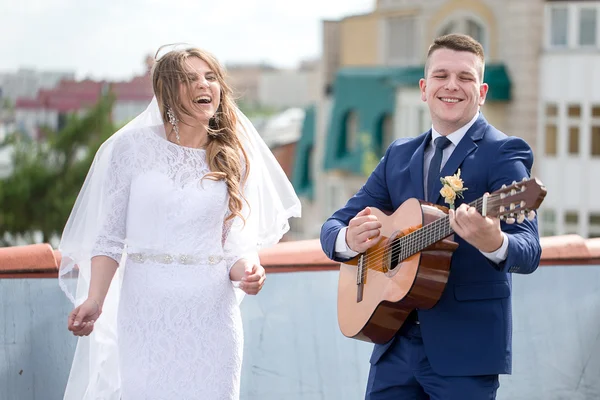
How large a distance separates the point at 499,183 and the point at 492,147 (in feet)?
0.45

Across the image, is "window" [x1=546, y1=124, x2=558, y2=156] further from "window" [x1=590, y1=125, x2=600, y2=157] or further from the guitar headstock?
the guitar headstock

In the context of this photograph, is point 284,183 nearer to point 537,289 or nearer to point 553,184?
point 537,289

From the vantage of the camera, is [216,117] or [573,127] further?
[573,127]

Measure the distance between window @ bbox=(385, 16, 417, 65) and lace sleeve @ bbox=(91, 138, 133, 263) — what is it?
34.6m

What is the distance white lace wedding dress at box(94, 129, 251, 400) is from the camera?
3.49 metres

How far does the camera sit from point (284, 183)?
4023 mm

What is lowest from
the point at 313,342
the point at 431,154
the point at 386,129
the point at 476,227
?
the point at 313,342

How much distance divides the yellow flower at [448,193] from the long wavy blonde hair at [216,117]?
0.81 m

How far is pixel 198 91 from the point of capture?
3.58 metres

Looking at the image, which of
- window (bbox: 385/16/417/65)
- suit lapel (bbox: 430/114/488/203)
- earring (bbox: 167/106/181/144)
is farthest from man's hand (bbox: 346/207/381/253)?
window (bbox: 385/16/417/65)

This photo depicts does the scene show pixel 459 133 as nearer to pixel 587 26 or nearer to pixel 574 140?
pixel 587 26

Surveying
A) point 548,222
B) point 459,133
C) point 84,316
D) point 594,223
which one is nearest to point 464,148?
point 459,133

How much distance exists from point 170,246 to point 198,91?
1.81 feet

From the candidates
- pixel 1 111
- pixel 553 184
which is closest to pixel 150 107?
pixel 553 184
